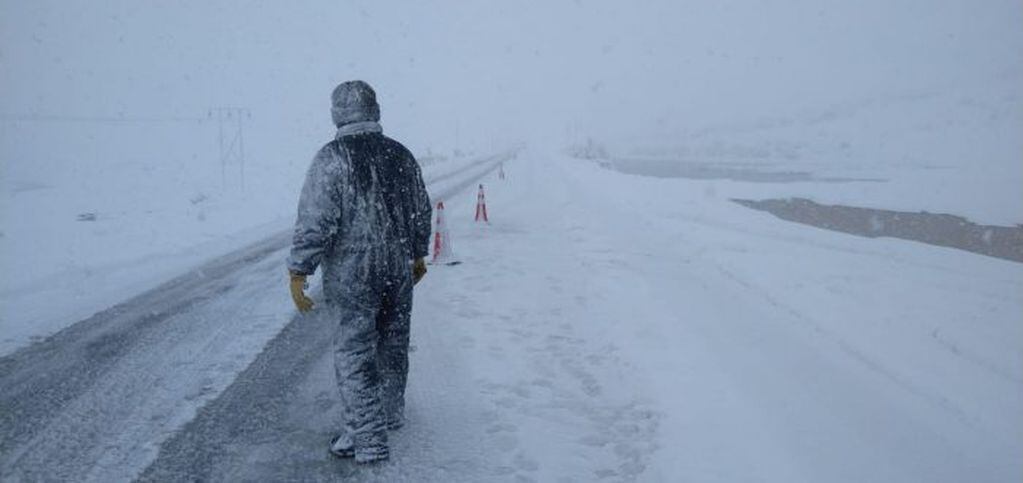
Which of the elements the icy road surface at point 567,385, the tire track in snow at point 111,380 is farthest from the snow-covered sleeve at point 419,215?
the tire track in snow at point 111,380

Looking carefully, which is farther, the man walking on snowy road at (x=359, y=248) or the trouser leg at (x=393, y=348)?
the trouser leg at (x=393, y=348)

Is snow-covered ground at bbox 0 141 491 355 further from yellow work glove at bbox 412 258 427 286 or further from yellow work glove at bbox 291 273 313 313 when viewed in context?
yellow work glove at bbox 412 258 427 286

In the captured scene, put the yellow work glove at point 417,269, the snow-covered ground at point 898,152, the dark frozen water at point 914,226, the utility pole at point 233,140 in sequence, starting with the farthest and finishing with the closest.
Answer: the snow-covered ground at point 898,152 → the utility pole at point 233,140 → the dark frozen water at point 914,226 → the yellow work glove at point 417,269

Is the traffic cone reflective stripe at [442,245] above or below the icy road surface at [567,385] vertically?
above

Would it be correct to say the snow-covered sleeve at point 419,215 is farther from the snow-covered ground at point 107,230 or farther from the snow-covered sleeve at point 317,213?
the snow-covered ground at point 107,230

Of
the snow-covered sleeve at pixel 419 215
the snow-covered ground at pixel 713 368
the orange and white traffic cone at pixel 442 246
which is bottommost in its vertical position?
the snow-covered ground at pixel 713 368

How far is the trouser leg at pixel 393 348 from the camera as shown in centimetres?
404

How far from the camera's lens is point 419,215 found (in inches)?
164

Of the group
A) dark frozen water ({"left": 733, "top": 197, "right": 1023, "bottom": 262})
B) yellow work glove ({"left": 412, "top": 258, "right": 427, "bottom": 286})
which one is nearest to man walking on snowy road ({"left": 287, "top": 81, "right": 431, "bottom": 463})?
yellow work glove ({"left": 412, "top": 258, "right": 427, "bottom": 286})

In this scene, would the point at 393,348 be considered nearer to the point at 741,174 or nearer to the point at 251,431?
the point at 251,431

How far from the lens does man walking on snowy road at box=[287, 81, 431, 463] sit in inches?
148

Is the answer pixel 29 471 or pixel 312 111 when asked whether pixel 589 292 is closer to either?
pixel 29 471

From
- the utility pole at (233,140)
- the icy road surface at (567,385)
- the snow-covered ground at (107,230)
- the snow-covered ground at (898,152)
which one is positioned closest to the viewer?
the icy road surface at (567,385)

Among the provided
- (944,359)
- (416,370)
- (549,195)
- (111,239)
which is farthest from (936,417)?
(549,195)
